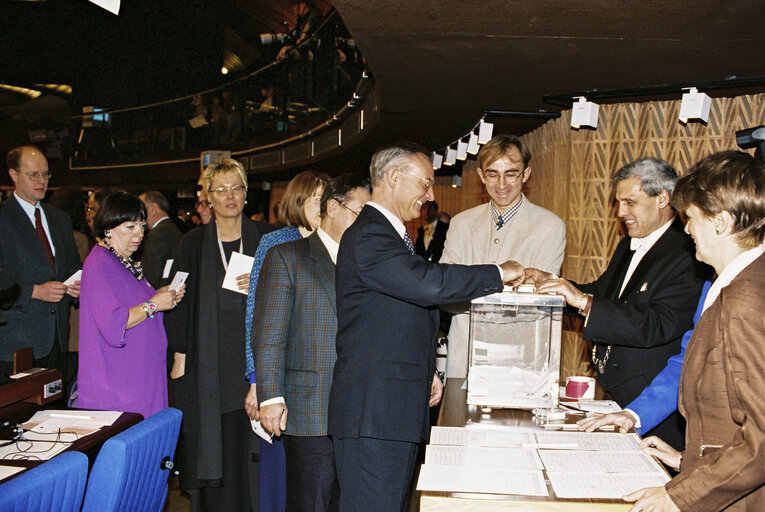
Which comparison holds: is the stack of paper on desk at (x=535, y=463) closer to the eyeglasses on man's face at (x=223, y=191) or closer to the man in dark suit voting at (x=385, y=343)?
the man in dark suit voting at (x=385, y=343)

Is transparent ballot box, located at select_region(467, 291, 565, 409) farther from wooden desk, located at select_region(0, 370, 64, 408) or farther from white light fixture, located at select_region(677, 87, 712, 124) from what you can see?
white light fixture, located at select_region(677, 87, 712, 124)

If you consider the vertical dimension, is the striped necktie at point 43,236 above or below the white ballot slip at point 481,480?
above

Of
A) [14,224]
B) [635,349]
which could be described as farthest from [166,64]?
[635,349]

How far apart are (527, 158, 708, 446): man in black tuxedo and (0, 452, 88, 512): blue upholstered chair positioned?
1638mm

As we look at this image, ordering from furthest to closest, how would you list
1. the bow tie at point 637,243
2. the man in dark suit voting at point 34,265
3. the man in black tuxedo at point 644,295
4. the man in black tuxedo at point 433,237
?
the man in black tuxedo at point 433,237
the man in dark suit voting at point 34,265
the bow tie at point 637,243
the man in black tuxedo at point 644,295

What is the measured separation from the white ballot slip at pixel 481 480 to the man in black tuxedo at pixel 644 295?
0.83m

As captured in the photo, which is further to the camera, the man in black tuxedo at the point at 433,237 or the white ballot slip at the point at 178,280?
the man in black tuxedo at the point at 433,237

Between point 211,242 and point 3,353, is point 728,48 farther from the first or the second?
point 3,353

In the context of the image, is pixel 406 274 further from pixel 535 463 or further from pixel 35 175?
pixel 35 175

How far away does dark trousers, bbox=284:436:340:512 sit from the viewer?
8.48 ft

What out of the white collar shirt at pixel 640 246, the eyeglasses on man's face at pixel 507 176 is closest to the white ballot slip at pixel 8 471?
the eyeglasses on man's face at pixel 507 176

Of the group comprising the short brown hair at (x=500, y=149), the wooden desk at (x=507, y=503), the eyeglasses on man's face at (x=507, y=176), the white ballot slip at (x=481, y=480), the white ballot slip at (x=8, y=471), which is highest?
the short brown hair at (x=500, y=149)

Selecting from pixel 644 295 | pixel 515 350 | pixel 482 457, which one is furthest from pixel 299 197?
pixel 482 457

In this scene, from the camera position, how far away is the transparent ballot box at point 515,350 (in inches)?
88.2
